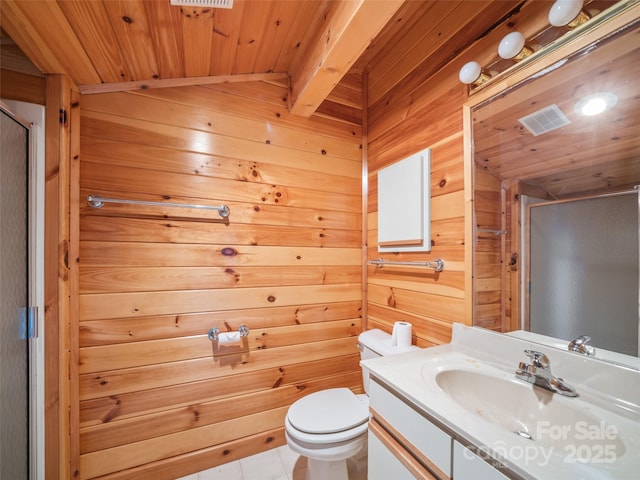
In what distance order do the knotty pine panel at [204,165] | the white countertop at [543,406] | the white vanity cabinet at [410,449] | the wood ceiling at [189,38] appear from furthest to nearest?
1. the knotty pine panel at [204,165]
2. the wood ceiling at [189,38]
3. the white vanity cabinet at [410,449]
4. the white countertop at [543,406]

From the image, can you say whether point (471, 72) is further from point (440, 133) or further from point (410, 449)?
point (410, 449)

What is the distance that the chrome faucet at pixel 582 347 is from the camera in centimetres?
83

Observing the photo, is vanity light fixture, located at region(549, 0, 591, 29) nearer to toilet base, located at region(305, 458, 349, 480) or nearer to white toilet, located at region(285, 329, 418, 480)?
white toilet, located at region(285, 329, 418, 480)

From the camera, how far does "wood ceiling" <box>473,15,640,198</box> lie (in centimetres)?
78

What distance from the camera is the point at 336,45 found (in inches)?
44.4

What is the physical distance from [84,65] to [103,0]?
1.33 feet

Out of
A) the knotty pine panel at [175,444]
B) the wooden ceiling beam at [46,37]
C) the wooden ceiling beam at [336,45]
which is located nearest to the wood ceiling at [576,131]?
the wooden ceiling beam at [336,45]

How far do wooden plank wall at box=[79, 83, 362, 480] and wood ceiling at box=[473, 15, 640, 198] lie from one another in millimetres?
1001

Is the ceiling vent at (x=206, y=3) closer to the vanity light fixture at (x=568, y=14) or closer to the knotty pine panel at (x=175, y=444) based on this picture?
the vanity light fixture at (x=568, y=14)

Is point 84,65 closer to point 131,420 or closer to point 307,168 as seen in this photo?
point 307,168

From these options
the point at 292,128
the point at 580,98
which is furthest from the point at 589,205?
the point at 292,128

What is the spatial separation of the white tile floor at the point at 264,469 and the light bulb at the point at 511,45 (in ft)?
6.93

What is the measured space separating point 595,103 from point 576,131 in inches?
3.4

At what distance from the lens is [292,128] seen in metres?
1.76
